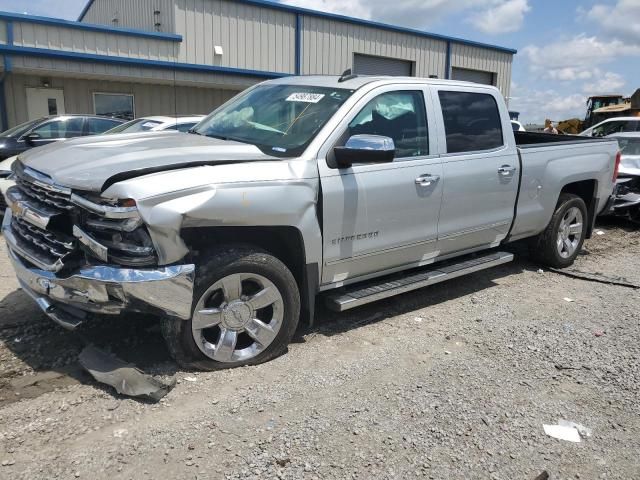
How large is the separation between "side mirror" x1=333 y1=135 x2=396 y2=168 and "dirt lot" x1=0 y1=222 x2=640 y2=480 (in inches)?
56.7

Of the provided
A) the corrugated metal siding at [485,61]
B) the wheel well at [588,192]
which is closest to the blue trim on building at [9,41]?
the wheel well at [588,192]

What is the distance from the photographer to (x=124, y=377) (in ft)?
11.4

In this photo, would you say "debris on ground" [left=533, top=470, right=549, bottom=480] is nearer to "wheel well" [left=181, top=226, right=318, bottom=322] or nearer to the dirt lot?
the dirt lot

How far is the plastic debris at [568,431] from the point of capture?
3.28 meters

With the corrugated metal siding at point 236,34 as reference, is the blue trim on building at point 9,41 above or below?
below

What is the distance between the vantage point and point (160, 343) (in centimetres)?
412

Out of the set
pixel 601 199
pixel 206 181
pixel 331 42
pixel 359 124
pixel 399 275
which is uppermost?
pixel 331 42

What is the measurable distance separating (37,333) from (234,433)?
1975mm

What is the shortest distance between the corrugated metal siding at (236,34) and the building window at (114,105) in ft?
6.87

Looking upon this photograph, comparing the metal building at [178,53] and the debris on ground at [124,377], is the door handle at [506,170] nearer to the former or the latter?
the debris on ground at [124,377]

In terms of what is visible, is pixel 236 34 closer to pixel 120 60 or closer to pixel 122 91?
pixel 122 91

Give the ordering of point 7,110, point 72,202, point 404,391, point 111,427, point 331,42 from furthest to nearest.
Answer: point 331,42 → point 7,110 → point 404,391 → point 72,202 → point 111,427

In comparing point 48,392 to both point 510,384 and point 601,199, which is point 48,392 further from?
point 601,199

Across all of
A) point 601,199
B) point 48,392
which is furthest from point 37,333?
point 601,199
